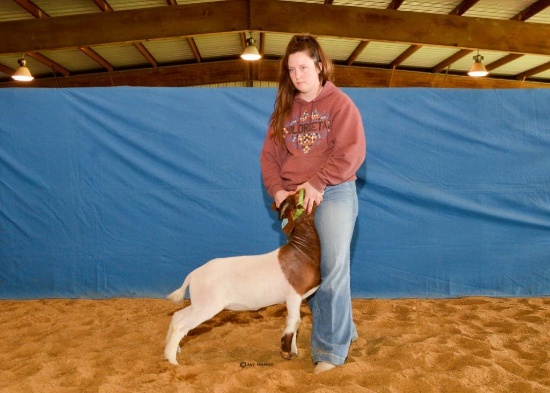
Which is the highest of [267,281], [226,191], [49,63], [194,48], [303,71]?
[194,48]

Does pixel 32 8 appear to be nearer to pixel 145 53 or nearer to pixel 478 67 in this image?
pixel 145 53

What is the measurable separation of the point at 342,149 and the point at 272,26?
5.82m

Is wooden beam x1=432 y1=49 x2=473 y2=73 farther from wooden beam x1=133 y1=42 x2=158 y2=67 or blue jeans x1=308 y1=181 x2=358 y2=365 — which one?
blue jeans x1=308 y1=181 x2=358 y2=365

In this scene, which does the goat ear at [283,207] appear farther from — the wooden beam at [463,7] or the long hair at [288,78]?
the wooden beam at [463,7]

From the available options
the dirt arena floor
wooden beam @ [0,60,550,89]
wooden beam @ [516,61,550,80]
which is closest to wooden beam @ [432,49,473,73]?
wooden beam @ [0,60,550,89]

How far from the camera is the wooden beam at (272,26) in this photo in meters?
7.03

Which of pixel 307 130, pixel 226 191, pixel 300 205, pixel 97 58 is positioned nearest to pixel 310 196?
pixel 300 205

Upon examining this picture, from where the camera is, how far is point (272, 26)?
7.38 m

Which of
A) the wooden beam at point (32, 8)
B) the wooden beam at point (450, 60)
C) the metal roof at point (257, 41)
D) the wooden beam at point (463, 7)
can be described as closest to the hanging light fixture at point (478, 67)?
the metal roof at point (257, 41)

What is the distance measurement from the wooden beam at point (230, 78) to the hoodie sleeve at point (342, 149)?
8.74m

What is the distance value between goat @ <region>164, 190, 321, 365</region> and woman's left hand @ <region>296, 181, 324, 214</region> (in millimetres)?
63

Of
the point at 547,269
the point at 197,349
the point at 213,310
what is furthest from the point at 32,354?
the point at 547,269

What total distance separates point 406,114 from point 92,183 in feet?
8.54
